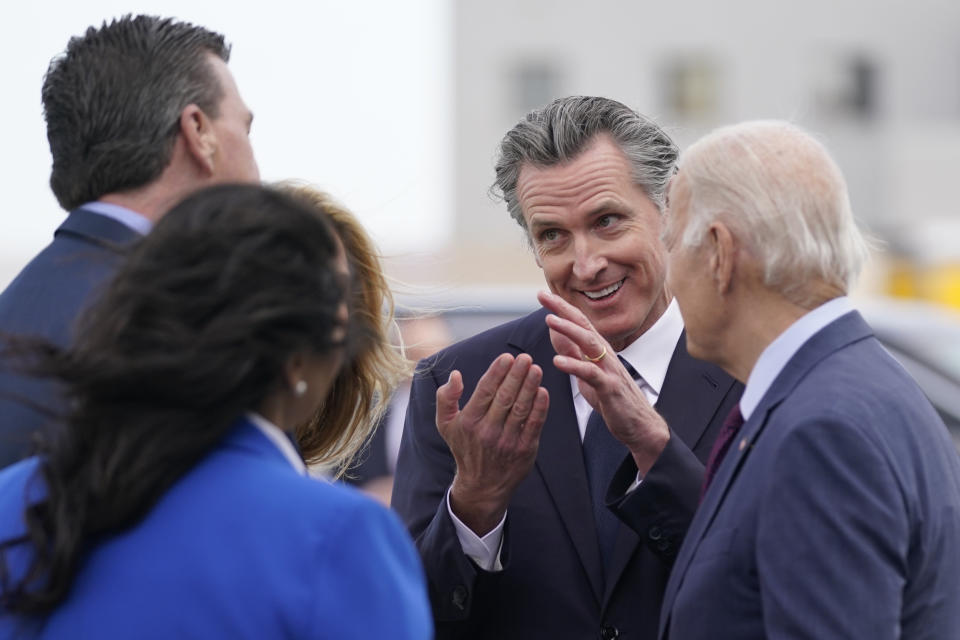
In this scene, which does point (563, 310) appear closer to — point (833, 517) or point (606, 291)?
point (606, 291)

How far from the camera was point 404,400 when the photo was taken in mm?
6250

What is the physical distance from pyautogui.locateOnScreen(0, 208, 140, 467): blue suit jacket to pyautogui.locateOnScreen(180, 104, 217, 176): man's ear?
22cm

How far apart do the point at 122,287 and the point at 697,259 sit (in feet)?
3.61

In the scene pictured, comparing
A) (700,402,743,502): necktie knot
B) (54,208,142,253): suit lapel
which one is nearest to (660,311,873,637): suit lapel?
(700,402,743,502): necktie knot

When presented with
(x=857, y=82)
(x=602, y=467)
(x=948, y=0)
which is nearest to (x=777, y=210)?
(x=602, y=467)

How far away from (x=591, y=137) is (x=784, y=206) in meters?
Answer: 1.05

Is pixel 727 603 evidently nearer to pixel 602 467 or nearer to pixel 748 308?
pixel 748 308

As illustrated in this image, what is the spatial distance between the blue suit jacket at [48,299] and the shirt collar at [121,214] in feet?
0.04

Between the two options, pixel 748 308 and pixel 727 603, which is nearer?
pixel 727 603

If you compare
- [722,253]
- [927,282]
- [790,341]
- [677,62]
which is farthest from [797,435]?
[677,62]

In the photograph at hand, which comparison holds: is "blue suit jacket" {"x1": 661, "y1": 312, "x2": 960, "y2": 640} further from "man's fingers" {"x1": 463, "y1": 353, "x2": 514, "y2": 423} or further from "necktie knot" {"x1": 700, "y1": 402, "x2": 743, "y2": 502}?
"man's fingers" {"x1": 463, "y1": 353, "x2": 514, "y2": 423}

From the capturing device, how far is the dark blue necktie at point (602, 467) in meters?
2.95

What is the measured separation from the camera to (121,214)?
2.62m

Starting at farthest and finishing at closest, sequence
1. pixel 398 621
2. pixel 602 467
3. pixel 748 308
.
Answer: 1. pixel 602 467
2. pixel 748 308
3. pixel 398 621
